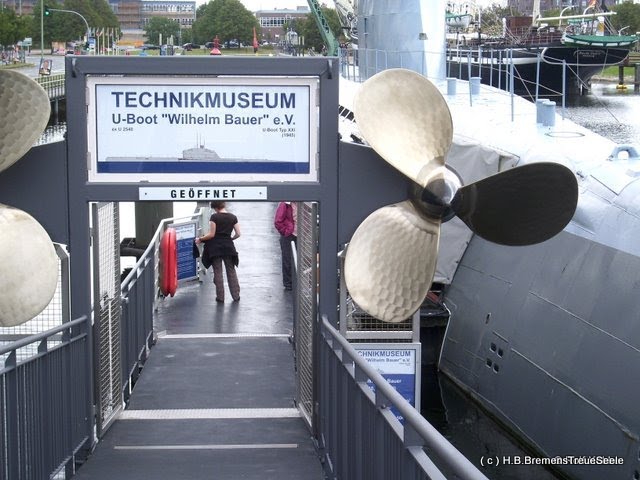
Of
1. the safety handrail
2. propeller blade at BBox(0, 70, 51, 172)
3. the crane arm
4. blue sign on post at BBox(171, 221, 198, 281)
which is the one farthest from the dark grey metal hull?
the crane arm

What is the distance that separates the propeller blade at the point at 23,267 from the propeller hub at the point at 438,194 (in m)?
2.87

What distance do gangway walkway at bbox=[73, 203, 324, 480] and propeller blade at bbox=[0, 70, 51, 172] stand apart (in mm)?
2580

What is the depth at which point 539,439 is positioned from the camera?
12.2 m

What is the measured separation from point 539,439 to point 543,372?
747mm

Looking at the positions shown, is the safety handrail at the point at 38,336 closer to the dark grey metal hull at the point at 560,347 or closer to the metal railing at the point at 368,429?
the metal railing at the point at 368,429

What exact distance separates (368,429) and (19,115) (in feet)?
12.5

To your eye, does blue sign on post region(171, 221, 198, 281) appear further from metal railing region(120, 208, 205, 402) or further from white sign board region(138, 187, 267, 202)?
white sign board region(138, 187, 267, 202)

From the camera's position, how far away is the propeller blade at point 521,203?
25.8ft

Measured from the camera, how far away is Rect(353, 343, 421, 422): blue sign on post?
29.5 ft

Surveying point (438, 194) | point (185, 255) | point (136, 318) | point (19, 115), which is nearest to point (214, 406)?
point (136, 318)

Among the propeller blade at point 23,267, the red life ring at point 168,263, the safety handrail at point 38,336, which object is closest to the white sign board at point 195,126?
the propeller blade at point 23,267

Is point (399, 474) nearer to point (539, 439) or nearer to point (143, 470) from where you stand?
point (143, 470)

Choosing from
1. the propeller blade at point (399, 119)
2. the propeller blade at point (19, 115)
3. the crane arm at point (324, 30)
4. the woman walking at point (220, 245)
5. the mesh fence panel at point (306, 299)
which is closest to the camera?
the propeller blade at point (19, 115)

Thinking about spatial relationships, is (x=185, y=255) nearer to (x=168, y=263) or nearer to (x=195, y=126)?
(x=168, y=263)
